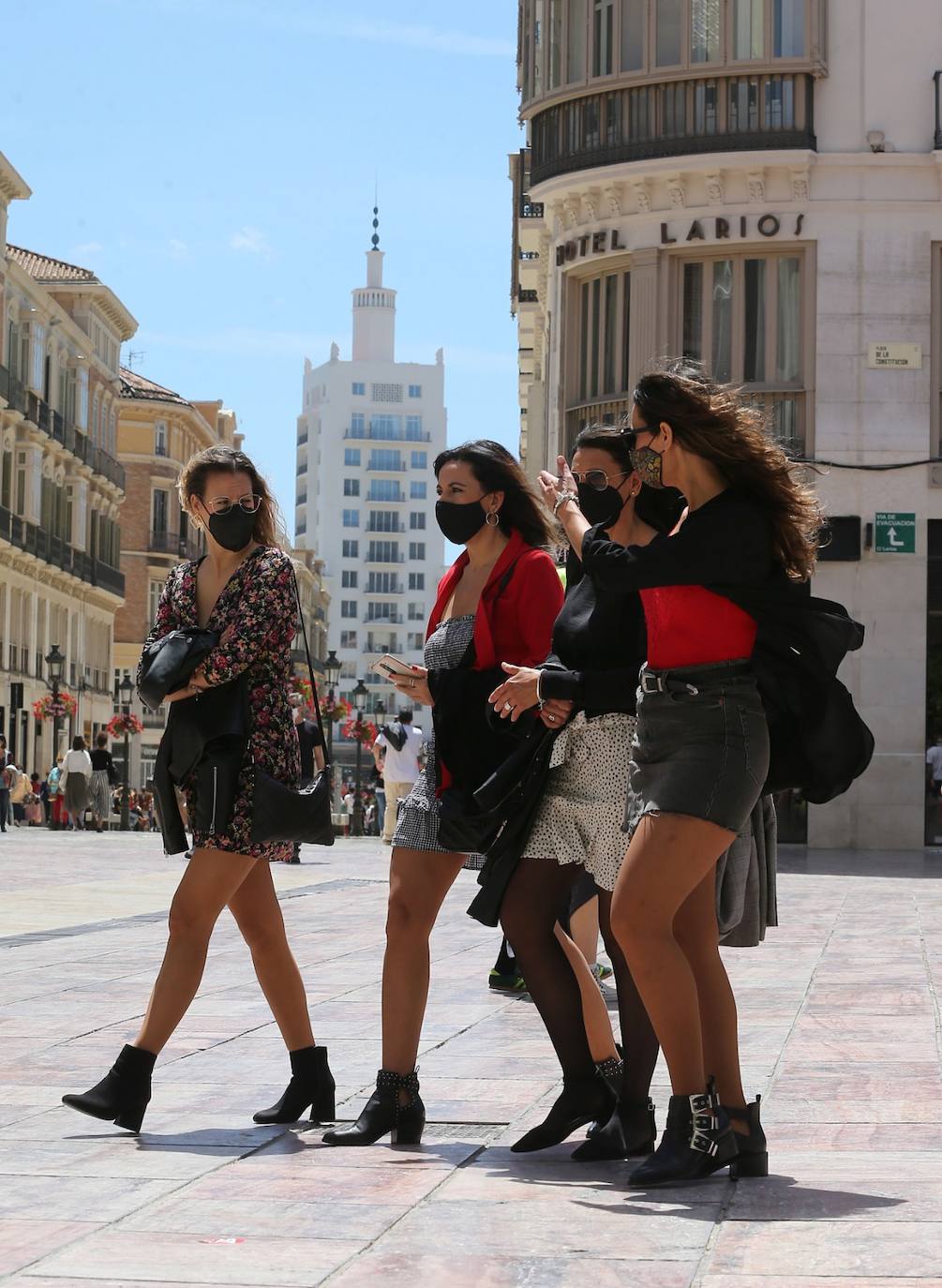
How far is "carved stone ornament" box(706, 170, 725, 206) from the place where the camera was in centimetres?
2744

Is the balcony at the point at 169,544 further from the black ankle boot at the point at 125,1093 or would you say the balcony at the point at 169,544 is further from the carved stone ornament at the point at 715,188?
the black ankle boot at the point at 125,1093

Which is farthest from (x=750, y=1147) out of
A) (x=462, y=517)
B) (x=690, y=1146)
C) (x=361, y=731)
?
(x=361, y=731)

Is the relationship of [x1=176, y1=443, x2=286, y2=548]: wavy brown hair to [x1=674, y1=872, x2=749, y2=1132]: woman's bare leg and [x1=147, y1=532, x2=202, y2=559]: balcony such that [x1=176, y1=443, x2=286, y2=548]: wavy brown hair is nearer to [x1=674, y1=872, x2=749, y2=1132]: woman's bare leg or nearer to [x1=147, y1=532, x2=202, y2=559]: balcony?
[x1=674, y1=872, x2=749, y2=1132]: woman's bare leg

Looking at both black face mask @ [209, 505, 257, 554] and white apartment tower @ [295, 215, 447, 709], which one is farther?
white apartment tower @ [295, 215, 447, 709]

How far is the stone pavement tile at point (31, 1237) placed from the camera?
4180 millimetres

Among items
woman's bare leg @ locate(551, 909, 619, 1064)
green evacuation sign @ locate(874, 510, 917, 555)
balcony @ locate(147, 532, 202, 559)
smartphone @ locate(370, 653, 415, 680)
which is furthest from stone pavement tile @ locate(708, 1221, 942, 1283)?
balcony @ locate(147, 532, 202, 559)

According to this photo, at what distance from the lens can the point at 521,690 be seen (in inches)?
215

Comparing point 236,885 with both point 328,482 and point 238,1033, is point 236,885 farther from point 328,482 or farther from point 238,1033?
point 328,482

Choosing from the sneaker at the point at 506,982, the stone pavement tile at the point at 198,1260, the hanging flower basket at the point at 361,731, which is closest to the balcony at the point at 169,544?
the hanging flower basket at the point at 361,731

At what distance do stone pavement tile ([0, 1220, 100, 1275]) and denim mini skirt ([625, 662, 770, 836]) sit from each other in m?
1.57

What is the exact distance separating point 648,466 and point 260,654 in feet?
4.52

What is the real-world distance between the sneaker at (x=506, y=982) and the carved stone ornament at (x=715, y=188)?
761 inches

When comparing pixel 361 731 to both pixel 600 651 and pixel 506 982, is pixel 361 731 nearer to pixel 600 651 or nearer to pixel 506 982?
pixel 506 982

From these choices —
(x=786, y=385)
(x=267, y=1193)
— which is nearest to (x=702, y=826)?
(x=267, y=1193)
